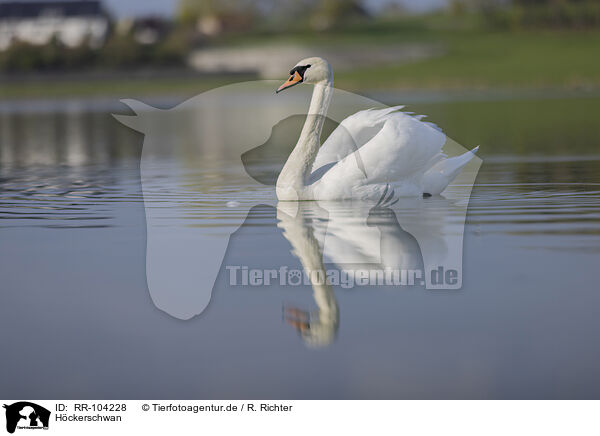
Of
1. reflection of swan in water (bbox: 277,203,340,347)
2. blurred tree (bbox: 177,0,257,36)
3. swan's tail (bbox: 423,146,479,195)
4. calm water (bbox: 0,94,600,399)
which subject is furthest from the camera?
blurred tree (bbox: 177,0,257,36)

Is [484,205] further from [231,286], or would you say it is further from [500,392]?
[500,392]

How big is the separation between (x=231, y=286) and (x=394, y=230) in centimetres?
231

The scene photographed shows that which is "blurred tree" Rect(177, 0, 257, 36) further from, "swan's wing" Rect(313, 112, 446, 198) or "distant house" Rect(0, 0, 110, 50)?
"swan's wing" Rect(313, 112, 446, 198)

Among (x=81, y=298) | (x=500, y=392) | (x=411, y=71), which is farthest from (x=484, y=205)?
(x=411, y=71)

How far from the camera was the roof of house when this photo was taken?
5364 inches

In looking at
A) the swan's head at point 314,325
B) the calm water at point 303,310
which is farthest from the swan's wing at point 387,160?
the swan's head at point 314,325

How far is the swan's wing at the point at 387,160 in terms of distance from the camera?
1020 centimetres

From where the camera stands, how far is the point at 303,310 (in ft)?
21.0

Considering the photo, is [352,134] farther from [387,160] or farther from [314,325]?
[314,325]
